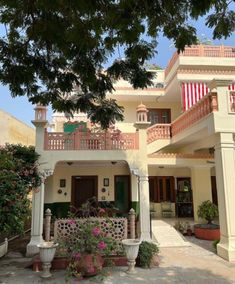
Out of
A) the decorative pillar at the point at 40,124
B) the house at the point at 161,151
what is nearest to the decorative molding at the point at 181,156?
the house at the point at 161,151

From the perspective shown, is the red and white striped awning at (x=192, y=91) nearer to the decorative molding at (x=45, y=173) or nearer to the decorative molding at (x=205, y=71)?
the decorative molding at (x=205, y=71)

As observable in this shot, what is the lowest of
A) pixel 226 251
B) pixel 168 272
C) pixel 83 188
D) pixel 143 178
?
pixel 168 272

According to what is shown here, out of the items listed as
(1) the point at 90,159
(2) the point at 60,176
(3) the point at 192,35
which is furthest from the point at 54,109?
(2) the point at 60,176

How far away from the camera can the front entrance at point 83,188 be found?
41.0ft

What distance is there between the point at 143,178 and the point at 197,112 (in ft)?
9.77

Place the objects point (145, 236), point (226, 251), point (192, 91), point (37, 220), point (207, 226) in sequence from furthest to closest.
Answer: point (192, 91)
point (207, 226)
point (145, 236)
point (37, 220)
point (226, 251)

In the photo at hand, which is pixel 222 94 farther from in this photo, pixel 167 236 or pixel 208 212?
pixel 167 236

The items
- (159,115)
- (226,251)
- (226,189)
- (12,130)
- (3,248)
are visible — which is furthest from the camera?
(12,130)

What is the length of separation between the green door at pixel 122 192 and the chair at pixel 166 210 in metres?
1.95

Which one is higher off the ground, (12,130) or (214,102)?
(12,130)

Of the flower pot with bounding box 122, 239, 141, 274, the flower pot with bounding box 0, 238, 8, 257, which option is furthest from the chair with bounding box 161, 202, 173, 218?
the flower pot with bounding box 0, 238, 8, 257

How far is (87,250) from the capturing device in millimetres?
6539

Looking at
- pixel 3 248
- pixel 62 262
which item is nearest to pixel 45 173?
pixel 3 248

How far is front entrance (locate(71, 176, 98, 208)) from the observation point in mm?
12508
